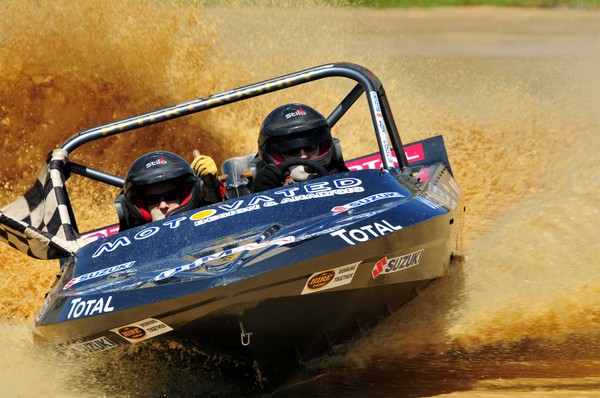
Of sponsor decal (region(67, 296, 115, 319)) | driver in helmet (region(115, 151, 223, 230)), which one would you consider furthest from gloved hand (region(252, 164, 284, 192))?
sponsor decal (region(67, 296, 115, 319))

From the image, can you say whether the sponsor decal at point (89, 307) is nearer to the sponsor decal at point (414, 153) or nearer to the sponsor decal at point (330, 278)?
the sponsor decal at point (330, 278)

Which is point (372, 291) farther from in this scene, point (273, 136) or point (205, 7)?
point (205, 7)

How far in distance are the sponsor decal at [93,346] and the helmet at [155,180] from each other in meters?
1.68

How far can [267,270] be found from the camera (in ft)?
17.1

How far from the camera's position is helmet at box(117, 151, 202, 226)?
7.14 meters

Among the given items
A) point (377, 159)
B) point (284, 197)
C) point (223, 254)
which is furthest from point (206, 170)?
point (223, 254)

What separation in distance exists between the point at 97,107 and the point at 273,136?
5.31 metres

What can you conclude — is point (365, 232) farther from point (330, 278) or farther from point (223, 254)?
point (223, 254)

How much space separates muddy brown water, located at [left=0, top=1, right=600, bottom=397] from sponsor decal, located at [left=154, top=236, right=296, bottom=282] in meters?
0.51

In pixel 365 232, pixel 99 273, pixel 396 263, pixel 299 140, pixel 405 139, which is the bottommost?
pixel 396 263

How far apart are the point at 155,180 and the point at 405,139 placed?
588 cm

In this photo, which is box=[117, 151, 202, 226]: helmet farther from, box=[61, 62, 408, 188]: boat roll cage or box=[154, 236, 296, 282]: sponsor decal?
box=[154, 236, 296, 282]: sponsor decal

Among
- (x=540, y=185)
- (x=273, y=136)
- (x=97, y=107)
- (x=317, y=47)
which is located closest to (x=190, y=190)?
(x=273, y=136)

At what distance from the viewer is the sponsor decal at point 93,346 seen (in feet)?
18.1
